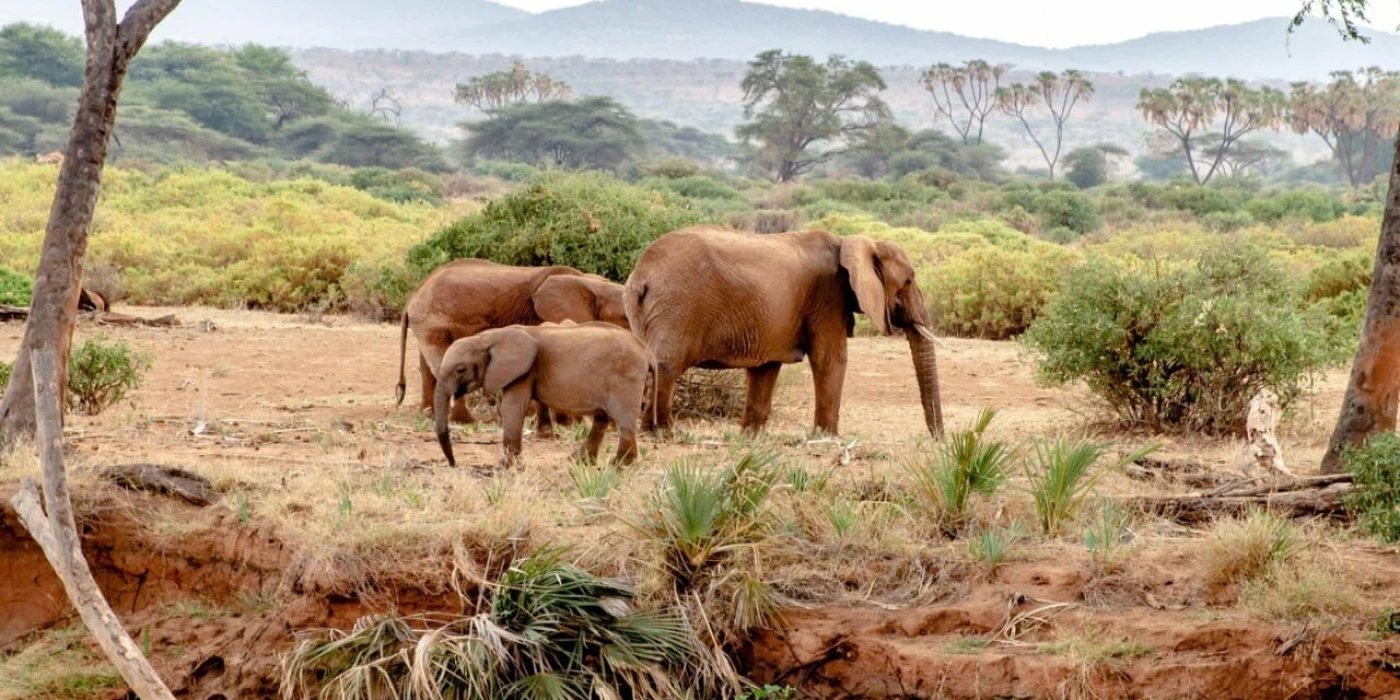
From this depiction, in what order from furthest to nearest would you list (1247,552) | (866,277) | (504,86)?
(504,86) → (866,277) → (1247,552)

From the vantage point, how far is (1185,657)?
665 centimetres

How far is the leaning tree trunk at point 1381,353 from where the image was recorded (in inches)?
344

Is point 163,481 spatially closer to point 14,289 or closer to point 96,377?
point 96,377

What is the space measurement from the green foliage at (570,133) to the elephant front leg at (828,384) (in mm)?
→ 48418

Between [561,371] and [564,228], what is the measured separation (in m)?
5.68

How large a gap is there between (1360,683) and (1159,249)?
21787mm

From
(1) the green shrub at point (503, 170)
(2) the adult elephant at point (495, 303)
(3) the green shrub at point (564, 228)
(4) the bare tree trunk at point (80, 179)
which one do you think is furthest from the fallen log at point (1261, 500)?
(1) the green shrub at point (503, 170)

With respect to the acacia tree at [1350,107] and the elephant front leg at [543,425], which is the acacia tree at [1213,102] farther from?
the elephant front leg at [543,425]

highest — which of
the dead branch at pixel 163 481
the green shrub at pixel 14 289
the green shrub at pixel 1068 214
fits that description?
the dead branch at pixel 163 481

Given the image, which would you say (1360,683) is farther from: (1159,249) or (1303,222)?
(1303,222)

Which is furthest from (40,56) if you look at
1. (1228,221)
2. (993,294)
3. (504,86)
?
(993,294)

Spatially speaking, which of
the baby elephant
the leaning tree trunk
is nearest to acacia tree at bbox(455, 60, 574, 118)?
the baby elephant

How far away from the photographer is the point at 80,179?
8844 mm

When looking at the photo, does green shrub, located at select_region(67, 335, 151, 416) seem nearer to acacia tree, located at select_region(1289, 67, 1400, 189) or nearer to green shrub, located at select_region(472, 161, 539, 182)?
green shrub, located at select_region(472, 161, 539, 182)
